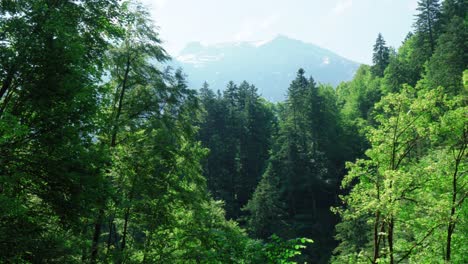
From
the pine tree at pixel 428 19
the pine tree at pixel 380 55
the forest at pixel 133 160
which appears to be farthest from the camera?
the pine tree at pixel 380 55

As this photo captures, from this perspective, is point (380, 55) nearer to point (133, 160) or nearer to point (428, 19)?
point (428, 19)

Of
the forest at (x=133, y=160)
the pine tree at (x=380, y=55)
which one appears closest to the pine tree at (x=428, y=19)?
the pine tree at (x=380, y=55)

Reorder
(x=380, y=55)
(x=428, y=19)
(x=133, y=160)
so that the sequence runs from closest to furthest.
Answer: (x=133, y=160) → (x=428, y=19) → (x=380, y=55)

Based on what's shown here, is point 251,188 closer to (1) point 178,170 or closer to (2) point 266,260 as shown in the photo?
(1) point 178,170

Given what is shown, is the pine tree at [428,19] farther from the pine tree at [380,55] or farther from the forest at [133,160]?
the forest at [133,160]

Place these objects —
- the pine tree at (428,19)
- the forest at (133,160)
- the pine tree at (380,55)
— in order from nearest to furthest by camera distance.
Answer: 1. the forest at (133,160)
2. the pine tree at (428,19)
3. the pine tree at (380,55)

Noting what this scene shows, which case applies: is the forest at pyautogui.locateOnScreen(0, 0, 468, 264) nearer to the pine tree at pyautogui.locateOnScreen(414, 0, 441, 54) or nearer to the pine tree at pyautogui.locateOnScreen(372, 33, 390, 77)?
the pine tree at pyautogui.locateOnScreen(414, 0, 441, 54)

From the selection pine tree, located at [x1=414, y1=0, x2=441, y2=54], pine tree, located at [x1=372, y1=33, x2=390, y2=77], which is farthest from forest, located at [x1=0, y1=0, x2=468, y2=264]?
pine tree, located at [x1=372, y1=33, x2=390, y2=77]

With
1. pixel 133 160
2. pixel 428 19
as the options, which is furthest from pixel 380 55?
pixel 133 160

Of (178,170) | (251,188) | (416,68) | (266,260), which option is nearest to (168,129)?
(178,170)

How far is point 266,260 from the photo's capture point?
6.41 metres

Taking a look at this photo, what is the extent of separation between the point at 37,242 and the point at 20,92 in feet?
10.4

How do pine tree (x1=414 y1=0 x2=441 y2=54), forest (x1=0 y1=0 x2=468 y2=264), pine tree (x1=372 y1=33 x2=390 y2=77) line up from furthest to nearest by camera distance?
1. pine tree (x1=372 y1=33 x2=390 y2=77)
2. pine tree (x1=414 y1=0 x2=441 y2=54)
3. forest (x1=0 y1=0 x2=468 y2=264)

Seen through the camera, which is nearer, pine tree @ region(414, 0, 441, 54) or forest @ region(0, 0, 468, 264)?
forest @ region(0, 0, 468, 264)
